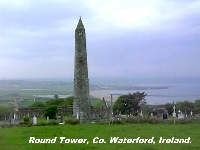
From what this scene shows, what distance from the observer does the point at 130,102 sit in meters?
30.8

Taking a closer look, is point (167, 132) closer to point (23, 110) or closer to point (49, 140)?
point (49, 140)

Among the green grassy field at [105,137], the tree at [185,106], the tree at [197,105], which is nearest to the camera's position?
the green grassy field at [105,137]

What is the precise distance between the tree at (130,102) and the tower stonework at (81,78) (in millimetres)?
5073

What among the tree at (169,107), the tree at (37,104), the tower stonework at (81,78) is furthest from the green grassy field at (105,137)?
the tree at (37,104)

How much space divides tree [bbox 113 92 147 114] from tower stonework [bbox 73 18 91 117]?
200 inches

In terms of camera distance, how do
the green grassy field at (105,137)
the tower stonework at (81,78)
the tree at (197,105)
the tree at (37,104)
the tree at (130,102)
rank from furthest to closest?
the tree at (37,104)
the tree at (130,102)
the tree at (197,105)
the tower stonework at (81,78)
the green grassy field at (105,137)

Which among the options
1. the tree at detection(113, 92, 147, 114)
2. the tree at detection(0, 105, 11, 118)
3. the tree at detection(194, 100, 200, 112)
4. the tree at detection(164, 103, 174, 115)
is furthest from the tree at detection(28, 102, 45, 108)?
the tree at detection(194, 100, 200, 112)

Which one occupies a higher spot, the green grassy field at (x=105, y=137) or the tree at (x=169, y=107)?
the tree at (x=169, y=107)

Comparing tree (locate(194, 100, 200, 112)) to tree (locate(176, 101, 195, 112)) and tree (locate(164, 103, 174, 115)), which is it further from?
tree (locate(164, 103, 174, 115))

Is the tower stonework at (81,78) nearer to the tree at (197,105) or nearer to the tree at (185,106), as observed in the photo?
the tree at (185,106)

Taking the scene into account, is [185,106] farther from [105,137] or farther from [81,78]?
[105,137]

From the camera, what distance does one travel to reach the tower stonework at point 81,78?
26.4 meters

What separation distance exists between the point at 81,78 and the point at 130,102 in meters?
7.13

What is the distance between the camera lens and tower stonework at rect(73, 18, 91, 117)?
2639 centimetres
